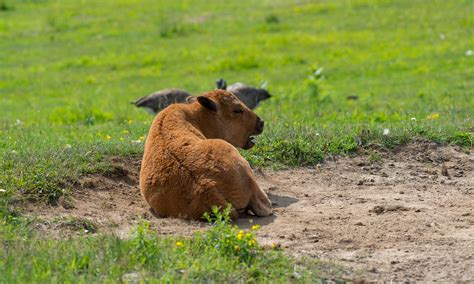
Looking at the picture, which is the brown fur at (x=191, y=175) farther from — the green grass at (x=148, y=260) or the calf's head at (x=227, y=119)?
the green grass at (x=148, y=260)

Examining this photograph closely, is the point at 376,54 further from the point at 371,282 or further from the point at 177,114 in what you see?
the point at 371,282

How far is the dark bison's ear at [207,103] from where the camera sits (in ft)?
27.9

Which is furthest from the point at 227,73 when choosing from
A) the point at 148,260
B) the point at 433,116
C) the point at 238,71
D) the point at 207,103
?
the point at 148,260

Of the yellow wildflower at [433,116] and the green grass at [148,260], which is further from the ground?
the green grass at [148,260]

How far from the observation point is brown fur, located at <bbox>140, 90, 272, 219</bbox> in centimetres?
739

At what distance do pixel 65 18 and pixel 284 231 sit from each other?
2188 centimetres

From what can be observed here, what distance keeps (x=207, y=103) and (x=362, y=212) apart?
1.83m

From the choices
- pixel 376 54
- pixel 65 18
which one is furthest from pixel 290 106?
pixel 65 18

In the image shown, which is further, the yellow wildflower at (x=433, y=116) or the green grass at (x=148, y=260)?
the yellow wildflower at (x=433, y=116)

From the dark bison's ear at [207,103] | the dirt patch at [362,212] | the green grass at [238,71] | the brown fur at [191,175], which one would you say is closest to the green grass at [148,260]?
the dirt patch at [362,212]

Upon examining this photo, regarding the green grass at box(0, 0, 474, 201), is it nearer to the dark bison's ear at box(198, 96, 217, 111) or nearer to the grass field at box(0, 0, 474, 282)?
the grass field at box(0, 0, 474, 282)

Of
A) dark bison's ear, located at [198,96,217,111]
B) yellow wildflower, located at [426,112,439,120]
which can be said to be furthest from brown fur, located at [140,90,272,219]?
yellow wildflower, located at [426,112,439,120]

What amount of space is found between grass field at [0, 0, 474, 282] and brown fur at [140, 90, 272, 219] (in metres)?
0.91

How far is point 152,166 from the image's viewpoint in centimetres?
773
